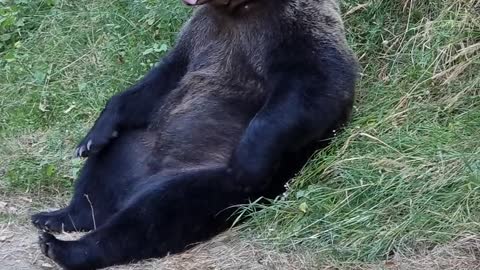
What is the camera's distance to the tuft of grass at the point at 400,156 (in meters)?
4.54

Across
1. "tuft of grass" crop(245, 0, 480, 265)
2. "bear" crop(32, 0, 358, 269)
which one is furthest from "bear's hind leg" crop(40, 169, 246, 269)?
"tuft of grass" crop(245, 0, 480, 265)

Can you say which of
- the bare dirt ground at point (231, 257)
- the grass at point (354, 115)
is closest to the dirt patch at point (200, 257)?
the bare dirt ground at point (231, 257)

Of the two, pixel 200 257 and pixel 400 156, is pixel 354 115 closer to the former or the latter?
pixel 400 156

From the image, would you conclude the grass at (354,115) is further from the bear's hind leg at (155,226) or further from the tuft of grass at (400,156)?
the bear's hind leg at (155,226)

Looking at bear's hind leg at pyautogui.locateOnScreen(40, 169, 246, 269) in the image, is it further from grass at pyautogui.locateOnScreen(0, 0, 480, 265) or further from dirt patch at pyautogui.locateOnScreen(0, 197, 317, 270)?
grass at pyautogui.locateOnScreen(0, 0, 480, 265)

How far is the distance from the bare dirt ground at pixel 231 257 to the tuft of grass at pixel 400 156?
0.07 meters

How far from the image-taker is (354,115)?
569 centimetres

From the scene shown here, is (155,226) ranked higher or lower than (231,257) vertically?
higher

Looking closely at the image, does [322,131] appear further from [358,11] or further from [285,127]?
[358,11]

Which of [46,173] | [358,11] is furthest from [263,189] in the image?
[358,11]

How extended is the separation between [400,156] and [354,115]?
66 centimetres

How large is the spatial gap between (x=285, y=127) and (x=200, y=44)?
1.00 metres

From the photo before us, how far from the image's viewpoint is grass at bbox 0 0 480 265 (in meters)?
4.65

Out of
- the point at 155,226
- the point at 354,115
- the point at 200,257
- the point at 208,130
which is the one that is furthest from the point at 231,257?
the point at 354,115
